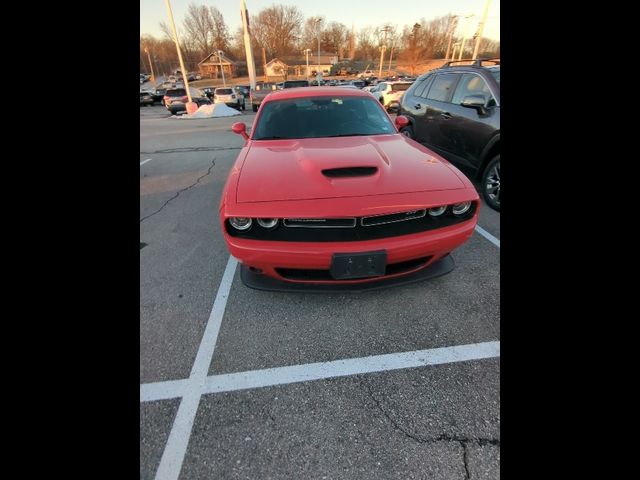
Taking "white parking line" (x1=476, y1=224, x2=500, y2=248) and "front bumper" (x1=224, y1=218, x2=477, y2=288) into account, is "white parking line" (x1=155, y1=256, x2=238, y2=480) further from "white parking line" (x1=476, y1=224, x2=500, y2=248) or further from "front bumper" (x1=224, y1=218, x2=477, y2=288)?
"white parking line" (x1=476, y1=224, x2=500, y2=248)

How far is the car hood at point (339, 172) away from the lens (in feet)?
6.35

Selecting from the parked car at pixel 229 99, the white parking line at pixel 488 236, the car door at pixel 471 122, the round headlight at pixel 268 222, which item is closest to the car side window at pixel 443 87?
the car door at pixel 471 122

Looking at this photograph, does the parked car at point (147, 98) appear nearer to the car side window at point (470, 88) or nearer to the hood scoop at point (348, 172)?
the car side window at point (470, 88)

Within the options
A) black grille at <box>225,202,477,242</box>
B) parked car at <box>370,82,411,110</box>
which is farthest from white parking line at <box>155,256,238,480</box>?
parked car at <box>370,82,411,110</box>

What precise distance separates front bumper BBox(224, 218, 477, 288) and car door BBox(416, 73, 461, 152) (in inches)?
125

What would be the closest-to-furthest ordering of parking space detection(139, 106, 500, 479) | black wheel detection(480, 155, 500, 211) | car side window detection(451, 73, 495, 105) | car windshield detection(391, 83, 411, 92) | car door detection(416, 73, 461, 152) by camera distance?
1. parking space detection(139, 106, 500, 479)
2. black wheel detection(480, 155, 500, 211)
3. car side window detection(451, 73, 495, 105)
4. car door detection(416, 73, 461, 152)
5. car windshield detection(391, 83, 411, 92)

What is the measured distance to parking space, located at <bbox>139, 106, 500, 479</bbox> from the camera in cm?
141

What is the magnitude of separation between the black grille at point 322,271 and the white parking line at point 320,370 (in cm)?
55

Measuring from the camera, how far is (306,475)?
1342 mm

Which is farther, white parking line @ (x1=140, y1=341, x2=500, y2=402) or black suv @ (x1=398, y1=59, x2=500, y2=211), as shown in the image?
black suv @ (x1=398, y1=59, x2=500, y2=211)
